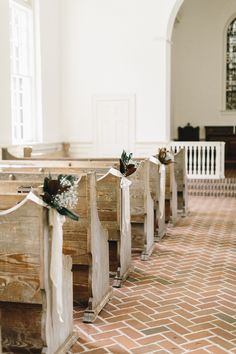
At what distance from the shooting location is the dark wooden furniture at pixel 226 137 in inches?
539

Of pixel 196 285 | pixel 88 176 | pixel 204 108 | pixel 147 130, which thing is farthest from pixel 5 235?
pixel 204 108

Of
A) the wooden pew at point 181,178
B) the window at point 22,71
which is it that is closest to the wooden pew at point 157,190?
the wooden pew at point 181,178

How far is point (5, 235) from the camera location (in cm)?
285

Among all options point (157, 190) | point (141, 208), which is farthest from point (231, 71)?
point (141, 208)

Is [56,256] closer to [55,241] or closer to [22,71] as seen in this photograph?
[55,241]

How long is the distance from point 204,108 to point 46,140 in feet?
20.1

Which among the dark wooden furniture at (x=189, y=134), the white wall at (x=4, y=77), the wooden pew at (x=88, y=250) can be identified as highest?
the white wall at (x=4, y=77)

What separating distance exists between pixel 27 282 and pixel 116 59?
8.79 metres

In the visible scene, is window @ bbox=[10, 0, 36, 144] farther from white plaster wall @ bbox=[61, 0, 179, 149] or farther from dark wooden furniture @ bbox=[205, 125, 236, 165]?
dark wooden furniture @ bbox=[205, 125, 236, 165]

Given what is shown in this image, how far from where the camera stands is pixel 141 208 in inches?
211

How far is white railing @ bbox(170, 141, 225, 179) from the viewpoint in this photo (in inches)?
418

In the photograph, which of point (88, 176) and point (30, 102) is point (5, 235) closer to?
point (88, 176)

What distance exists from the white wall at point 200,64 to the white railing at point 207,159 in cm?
394

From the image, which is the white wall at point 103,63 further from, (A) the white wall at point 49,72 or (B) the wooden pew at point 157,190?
(B) the wooden pew at point 157,190
